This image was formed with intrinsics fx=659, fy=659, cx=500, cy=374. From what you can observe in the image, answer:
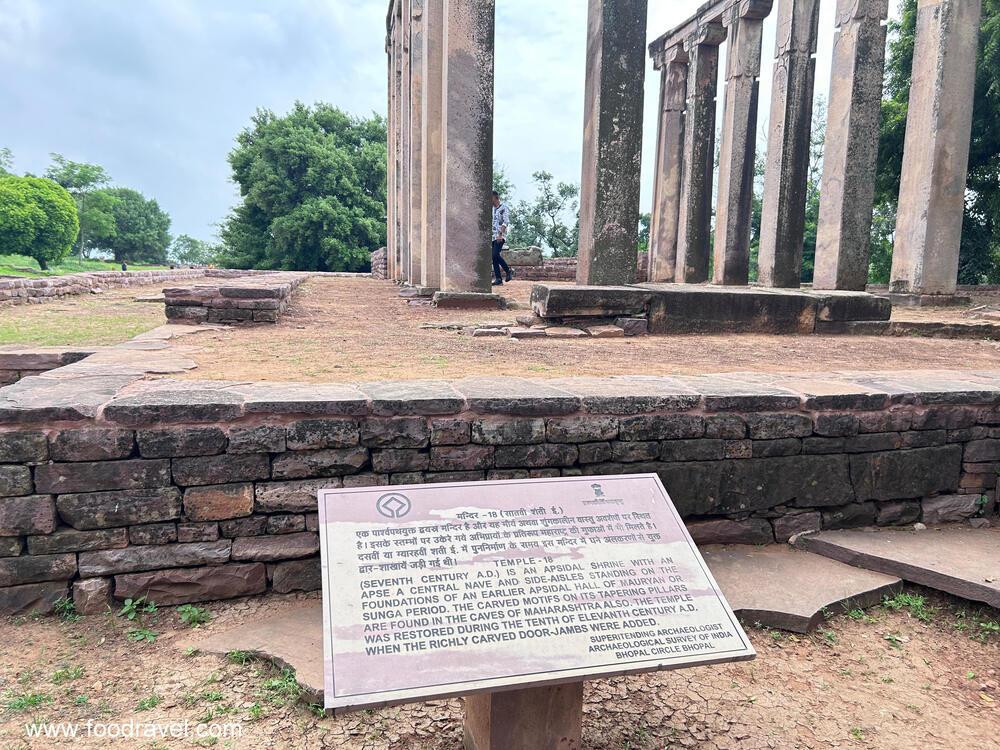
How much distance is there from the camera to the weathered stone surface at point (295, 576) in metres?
2.70

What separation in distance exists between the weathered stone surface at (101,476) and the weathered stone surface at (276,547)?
0.40 m

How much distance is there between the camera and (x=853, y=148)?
361 inches

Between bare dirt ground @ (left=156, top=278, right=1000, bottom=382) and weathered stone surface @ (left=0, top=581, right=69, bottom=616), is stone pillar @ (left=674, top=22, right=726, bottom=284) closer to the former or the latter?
bare dirt ground @ (left=156, top=278, right=1000, bottom=382)

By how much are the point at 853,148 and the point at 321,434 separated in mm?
9258

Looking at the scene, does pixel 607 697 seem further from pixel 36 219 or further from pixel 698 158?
pixel 36 219

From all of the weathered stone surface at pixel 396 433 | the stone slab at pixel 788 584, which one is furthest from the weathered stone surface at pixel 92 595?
the stone slab at pixel 788 584

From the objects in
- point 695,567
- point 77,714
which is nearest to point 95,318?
point 77,714

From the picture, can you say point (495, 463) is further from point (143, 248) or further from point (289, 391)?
point (143, 248)

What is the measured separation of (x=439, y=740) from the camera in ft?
6.91

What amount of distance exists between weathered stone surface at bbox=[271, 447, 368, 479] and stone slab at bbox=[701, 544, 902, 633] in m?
1.65

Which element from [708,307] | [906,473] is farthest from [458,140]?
[906,473]

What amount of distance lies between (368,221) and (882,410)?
85.7ft

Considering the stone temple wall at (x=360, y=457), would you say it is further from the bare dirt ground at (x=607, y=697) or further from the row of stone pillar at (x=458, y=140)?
the row of stone pillar at (x=458, y=140)

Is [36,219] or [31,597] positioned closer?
[31,597]
